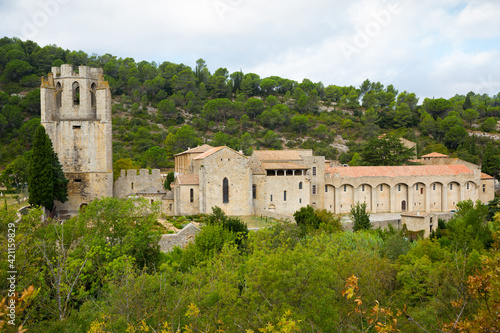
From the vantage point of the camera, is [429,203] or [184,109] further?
[184,109]

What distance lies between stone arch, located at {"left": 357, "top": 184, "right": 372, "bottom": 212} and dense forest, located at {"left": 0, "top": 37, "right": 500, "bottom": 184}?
12492mm

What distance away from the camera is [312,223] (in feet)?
89.1

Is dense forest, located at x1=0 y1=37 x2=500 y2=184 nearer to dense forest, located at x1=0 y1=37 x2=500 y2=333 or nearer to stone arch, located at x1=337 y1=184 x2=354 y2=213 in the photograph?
dense forest, located at x1=0 y1=37 x2=500 y2=333

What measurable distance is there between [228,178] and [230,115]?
50.9m

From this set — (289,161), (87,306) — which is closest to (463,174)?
(289,161)

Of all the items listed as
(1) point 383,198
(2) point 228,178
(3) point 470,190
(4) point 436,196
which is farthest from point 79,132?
(3) point 470,190

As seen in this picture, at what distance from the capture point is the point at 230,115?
8219 cm

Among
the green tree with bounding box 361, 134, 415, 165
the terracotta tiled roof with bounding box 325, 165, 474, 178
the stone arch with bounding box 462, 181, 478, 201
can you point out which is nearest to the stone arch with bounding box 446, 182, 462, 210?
the stone arch with bounding box 462, 181, 478, 201

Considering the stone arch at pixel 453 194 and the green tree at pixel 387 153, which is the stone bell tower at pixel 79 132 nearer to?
the stone arch at pixel 453 194

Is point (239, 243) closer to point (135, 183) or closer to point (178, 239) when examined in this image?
point (178, 239)

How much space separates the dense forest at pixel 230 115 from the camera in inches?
2327

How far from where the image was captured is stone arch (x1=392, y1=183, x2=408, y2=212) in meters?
39.5

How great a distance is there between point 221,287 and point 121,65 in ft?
291

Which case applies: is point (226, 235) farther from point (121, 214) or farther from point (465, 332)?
point (465, 332)
